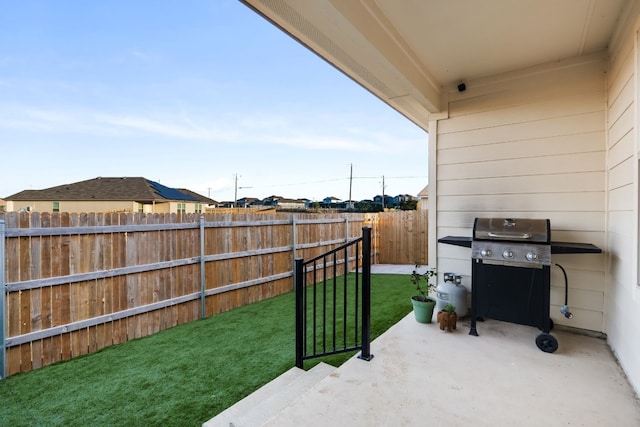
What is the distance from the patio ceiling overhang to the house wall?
0.26 meters

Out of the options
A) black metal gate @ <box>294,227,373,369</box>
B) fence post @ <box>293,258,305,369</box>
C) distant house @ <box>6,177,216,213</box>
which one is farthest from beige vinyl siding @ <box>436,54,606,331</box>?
distant house @ <box>6,177,216,213</box>

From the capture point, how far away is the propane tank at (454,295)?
290 cm

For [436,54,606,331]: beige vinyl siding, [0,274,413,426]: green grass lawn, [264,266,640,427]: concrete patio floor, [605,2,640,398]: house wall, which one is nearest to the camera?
[264,266,640,427]: concrete patio floor

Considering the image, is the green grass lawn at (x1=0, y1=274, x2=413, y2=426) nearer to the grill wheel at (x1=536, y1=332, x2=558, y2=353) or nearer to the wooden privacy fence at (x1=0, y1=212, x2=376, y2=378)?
the wooden privacy fence at (x1=0, y1=212, x2=376, y2=378)

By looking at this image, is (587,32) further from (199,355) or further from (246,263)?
(246,263)

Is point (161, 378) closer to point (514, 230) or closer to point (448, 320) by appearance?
point (448, 320)

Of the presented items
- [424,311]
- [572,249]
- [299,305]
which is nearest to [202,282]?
[299,305]

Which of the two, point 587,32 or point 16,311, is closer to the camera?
point 587,32

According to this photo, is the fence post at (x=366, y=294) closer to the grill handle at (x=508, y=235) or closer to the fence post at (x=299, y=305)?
the fence post at (x=299, y=305)

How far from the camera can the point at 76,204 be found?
15.6 meters

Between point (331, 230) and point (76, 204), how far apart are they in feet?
51.7

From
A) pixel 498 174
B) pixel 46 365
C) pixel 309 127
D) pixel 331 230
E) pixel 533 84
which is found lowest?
pixel 46 365

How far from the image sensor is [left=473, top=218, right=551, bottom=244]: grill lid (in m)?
2.31

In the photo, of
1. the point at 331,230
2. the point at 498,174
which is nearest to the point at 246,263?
the point at 331,230
